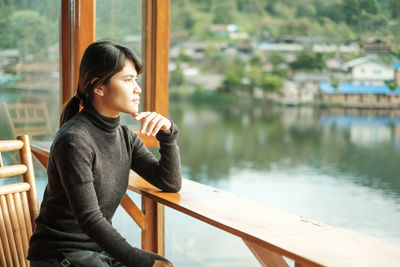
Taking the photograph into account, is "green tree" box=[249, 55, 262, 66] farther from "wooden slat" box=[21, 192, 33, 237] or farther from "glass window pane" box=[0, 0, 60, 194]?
"wooden slat" box=[21, 192, 33, 237]

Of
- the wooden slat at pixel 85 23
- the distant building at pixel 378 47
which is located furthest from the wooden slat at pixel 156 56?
the distant building at pixel 378 47

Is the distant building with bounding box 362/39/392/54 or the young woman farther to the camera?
the distant building with bounding box 362/39/392/54

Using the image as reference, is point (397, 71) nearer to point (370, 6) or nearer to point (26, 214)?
point (370, 6)

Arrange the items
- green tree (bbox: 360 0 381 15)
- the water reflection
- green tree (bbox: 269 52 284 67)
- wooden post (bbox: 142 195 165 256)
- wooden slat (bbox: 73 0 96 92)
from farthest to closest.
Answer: green tree (bbox: 269 52 284 67) → the water reflection → green tree (bbox: 360 0 381 15) → wooden slat (bbox: 73 0 96 92) → wooden post (bbox: 142 195 165 256)

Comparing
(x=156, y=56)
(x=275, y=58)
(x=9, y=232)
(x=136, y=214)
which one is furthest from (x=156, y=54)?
(x=275, y=58)

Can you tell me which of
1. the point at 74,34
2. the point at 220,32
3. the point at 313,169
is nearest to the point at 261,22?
the point at 220,32

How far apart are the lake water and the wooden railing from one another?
7.01 metres

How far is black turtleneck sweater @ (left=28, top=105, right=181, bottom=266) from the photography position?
963 mm

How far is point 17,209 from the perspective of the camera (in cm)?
123

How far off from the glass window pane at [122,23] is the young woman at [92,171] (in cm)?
70

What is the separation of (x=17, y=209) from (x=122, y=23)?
0.87 metres

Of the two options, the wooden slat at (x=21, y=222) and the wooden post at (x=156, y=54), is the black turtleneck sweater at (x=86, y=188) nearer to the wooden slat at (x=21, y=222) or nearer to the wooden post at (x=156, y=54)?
the wooden slat at (x=21, y=222)

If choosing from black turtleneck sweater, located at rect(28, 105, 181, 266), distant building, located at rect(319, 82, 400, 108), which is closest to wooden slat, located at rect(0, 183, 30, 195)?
black turtleneck sweater, located at rect(28, 105, 181, 266)

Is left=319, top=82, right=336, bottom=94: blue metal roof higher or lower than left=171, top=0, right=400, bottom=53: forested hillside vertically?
lower
